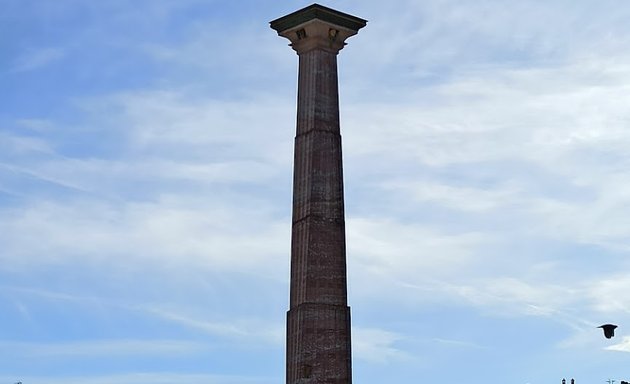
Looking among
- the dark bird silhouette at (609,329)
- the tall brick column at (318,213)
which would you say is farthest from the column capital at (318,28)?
the dark bird silhouette at (609,329)

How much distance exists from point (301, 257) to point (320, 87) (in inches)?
197

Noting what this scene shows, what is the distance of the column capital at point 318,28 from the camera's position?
46.0 m

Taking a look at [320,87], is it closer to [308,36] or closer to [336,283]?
[308,36]

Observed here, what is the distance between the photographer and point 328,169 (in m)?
45.4

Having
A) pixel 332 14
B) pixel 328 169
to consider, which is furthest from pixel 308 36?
A: pixel 328 169

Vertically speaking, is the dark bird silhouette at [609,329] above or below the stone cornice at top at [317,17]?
below

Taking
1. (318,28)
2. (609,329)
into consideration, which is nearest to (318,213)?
(318,28)

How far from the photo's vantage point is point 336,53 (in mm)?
46531

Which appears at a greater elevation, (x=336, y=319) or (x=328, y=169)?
(x=328, y=169)

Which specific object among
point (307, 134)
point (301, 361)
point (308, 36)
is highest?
point (308, 36)

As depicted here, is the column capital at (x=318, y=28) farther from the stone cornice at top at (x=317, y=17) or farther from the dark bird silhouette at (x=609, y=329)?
the dark bird silhouette at (x=609, y=329)

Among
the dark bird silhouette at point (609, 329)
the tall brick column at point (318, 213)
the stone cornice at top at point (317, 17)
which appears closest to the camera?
the tall brick column at point (318, 213)

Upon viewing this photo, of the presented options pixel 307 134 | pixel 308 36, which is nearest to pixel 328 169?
pixel 307 134

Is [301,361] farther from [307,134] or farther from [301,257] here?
[307,134]
